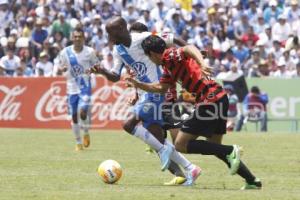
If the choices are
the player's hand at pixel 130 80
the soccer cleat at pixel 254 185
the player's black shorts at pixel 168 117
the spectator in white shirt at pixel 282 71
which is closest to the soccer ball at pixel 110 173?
the player's black shorts at pixel 168 117

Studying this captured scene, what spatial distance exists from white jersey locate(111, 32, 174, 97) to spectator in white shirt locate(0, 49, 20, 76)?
17668 millimetres

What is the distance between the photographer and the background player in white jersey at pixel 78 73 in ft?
73.0

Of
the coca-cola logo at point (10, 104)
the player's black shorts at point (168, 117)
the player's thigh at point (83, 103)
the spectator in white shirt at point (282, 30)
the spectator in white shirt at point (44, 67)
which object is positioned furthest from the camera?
the spectator in white shirt at point (282, 30)

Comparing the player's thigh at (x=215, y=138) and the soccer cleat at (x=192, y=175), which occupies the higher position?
the player's thigh at (x=215, y=138)

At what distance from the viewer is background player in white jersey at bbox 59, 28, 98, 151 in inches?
877

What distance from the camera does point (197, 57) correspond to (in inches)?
488

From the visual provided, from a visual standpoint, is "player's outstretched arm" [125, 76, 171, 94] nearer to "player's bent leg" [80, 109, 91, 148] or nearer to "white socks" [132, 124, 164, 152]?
"white socks" [132, 124, 164, 152]

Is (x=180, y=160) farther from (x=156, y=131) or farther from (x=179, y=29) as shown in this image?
(x=179, y=29)

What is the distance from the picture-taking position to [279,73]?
31.7 m

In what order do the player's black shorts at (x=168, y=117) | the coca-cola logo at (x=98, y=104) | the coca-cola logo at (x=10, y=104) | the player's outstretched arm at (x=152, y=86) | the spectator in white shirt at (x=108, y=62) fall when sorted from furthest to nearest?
the spectator in white shirt at (x=108, y=62)
the coca-cola logo at (x=10, y=104)
the coca-cola logo at (x=98, y=104)
the player's black shorts at (x=168, y=117)
the player's outstretched arm at (x=152, y=86)

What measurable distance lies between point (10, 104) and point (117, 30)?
16.5 meters

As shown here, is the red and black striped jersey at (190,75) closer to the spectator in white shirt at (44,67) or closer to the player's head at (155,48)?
the player's head at (155,48)

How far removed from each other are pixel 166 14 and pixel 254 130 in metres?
6.83

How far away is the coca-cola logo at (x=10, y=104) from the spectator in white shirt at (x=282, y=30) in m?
9.18
